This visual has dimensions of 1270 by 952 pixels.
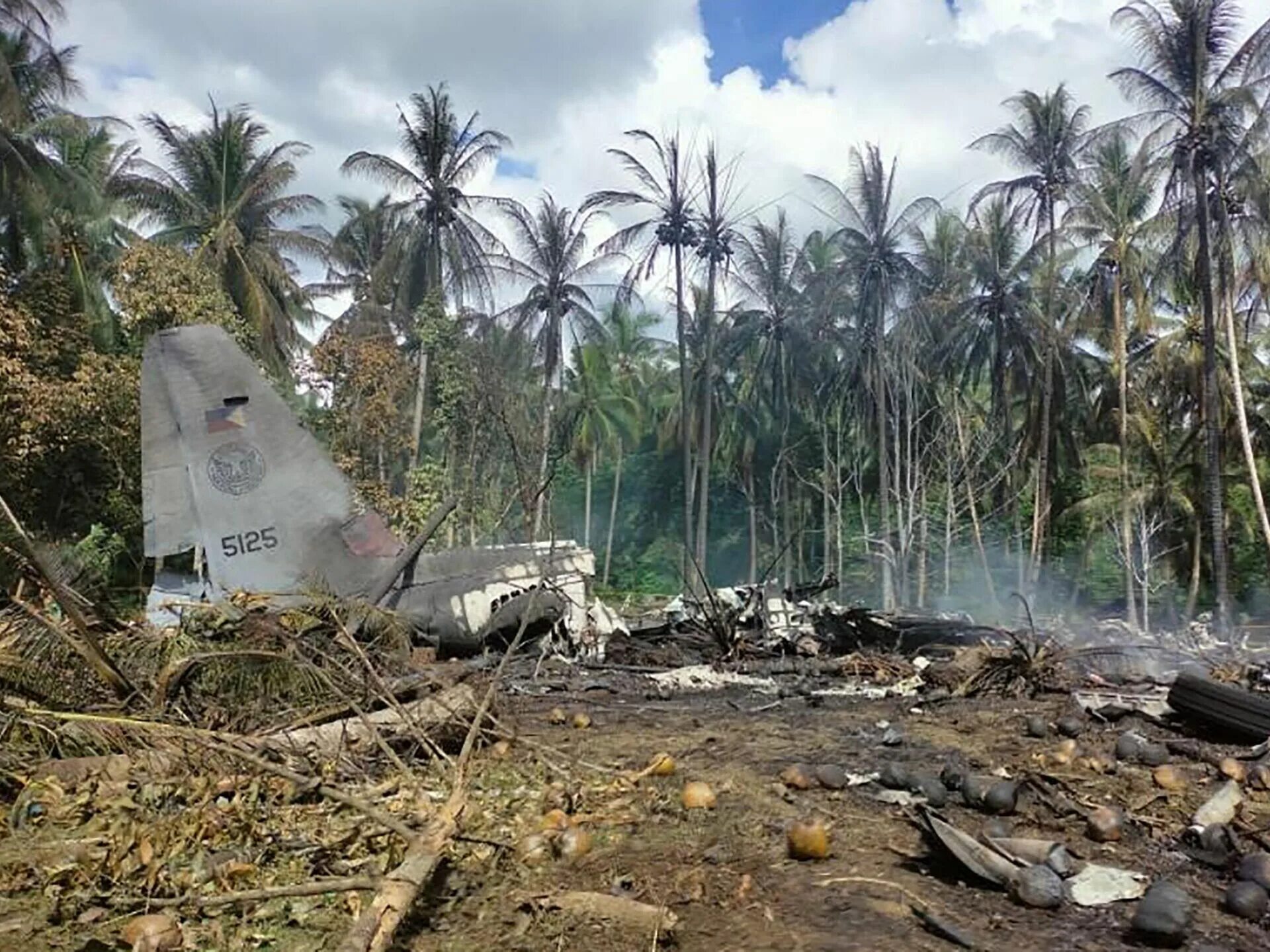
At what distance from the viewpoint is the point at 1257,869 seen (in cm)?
374

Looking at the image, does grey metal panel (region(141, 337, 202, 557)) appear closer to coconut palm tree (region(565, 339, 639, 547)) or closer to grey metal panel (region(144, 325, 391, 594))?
grey metal panel (region(144, 325, 391, 594))

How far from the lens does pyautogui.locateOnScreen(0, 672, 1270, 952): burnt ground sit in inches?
129

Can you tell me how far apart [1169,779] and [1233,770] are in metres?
0.50

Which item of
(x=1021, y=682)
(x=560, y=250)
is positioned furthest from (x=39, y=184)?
(x=1021, y=682)

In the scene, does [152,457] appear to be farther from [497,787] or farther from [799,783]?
[799,783]

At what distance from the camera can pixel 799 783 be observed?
16.9 feet

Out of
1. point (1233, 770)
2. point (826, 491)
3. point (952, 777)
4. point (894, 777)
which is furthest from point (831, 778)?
point (826, 491)

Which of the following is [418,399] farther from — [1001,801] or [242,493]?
[1001,801]

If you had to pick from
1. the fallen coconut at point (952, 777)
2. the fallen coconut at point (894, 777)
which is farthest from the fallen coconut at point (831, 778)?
the fallen coconut at point (952, 777)

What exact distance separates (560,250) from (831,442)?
14289mm

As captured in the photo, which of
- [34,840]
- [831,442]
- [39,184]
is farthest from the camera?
[831,442]

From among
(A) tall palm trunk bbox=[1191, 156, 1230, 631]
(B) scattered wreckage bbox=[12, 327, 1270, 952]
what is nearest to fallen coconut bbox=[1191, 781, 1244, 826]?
(B) scattered wreckage bbox=[12, 327, 1270, 952]

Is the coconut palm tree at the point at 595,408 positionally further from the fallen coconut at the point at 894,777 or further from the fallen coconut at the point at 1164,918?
the fallen coconut at the point at 1164,918

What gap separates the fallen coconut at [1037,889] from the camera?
3.49 metres
